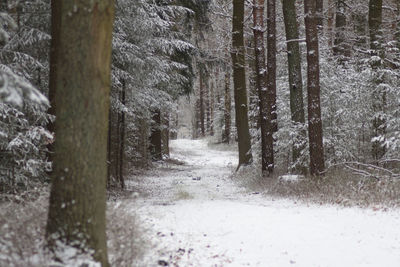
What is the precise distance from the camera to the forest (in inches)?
141

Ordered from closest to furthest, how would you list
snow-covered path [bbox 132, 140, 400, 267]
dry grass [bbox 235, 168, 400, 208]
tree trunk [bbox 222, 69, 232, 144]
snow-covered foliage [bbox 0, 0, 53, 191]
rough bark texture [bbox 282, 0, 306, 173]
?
snow-covered path [bbox 132, 140, 400, 267] < snow-covered foliage [bbox 0, 0, 53, 191] < dry grass [bbox 235, 168, 400, 208] < rough bark texture [bbox 282, 0, 306, 173] < tree trunk [bbox 222, 69, 232, 144]

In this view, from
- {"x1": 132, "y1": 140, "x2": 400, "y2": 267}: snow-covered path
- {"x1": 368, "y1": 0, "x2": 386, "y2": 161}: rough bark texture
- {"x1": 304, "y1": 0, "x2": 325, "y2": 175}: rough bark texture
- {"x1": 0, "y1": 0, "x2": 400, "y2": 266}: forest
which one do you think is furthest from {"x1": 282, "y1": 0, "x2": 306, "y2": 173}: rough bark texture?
{"x1": 132, "y1": 140, "x2": 400, "y2": 267}: snow-covered path

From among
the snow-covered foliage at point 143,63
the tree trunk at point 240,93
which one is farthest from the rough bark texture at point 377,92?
the snow-covered foliage at point 143,63

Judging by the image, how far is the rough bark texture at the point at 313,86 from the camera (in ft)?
34.4

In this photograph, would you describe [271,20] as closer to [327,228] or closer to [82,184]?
[327,228]

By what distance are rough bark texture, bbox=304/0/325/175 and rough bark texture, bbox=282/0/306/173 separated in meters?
1.59

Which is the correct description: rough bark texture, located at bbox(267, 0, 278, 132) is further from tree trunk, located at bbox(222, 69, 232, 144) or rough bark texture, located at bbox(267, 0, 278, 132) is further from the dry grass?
tree trunk, located at bbox(222, 69, 232, 144)

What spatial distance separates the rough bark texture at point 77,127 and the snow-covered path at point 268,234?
123 centimetres

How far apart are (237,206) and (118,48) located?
5450mm

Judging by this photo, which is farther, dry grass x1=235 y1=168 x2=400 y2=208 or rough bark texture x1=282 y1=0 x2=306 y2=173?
rough bark texture x1=282 y1=0 x2=306 y2=173

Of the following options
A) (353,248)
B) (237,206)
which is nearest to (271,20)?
(237,206)

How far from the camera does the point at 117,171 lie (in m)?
12.9

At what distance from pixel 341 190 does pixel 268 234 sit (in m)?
3.29

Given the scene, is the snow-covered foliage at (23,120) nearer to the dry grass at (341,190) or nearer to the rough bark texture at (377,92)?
the dry grass at (341,190)
